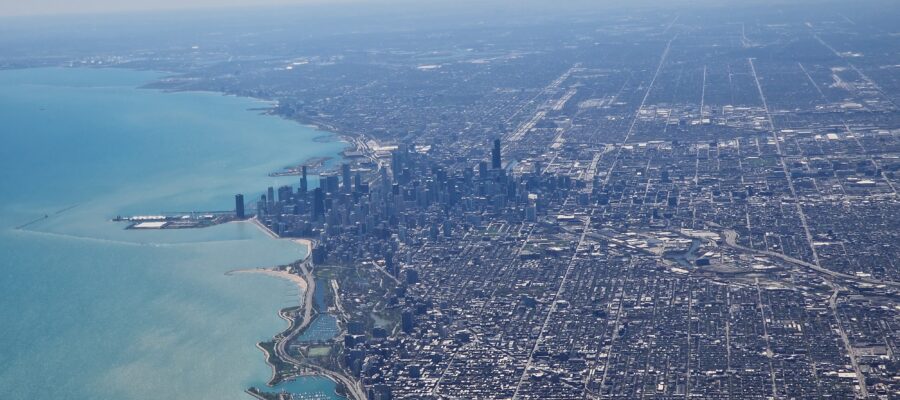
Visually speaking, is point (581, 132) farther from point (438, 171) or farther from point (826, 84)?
point (826, 84)

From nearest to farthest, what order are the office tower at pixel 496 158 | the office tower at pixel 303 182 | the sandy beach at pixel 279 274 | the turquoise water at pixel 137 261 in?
the turquoise water at pixel 137 261 < the sandy beach at pixel 279 274 < the office tower at pixel 303 182 < the office tower at pixel 496 158

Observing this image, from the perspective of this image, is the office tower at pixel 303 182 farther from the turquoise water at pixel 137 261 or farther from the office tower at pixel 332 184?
the turquoise water at pixel 137 261

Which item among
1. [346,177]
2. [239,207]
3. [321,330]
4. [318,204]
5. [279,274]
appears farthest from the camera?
[346,177]

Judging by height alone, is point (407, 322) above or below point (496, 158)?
below

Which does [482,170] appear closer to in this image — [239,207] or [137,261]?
[239,207]

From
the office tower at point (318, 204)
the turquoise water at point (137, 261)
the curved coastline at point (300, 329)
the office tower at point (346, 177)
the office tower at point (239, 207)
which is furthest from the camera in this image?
the office tower at point (346, 177)

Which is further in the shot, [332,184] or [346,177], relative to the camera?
[346,177]

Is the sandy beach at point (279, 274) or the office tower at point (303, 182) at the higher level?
the office tower at point (303, 182)

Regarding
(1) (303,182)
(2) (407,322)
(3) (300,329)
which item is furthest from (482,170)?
(3) (300,329)

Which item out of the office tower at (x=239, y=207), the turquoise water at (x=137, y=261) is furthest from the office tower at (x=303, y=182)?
the office tower at (x=239, y=207)
